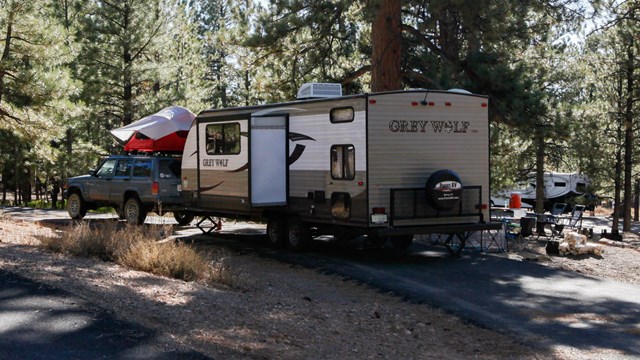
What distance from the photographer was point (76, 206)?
19.7 m

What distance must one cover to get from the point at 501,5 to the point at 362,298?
9010mm

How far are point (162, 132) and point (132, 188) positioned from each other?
1.60 metres

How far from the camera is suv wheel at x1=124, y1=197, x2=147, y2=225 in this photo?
58.4 ft

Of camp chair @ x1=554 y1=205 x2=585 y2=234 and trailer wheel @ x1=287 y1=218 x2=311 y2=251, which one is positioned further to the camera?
camp chair @ x1=554 y1=205 x2=585 y2=234

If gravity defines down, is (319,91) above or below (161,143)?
above

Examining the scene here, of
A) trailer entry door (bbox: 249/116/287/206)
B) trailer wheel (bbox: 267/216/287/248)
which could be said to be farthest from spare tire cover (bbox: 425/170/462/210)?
trailer wheel (bbox: 267/216/287/248)

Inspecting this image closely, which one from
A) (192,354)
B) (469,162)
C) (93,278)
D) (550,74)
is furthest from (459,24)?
(192,354)

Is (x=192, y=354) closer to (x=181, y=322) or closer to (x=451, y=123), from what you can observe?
(x=181, y=322)

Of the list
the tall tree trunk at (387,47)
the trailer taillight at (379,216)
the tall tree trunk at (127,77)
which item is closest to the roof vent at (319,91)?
the trailer taillight at (379,216)

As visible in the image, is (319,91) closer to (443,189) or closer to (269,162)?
(269,162)

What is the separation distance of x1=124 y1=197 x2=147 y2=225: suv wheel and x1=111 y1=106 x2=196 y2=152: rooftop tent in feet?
4.67

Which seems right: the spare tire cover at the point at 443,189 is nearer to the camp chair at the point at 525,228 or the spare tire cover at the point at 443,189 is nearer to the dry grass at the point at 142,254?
the dry grass at the point at 142,254

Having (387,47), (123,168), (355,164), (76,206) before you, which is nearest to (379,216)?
(355,164)

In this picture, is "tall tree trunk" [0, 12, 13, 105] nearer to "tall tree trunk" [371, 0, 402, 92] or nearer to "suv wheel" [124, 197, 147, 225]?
Result: "suv wheel" [124, 197, 147, 225]
